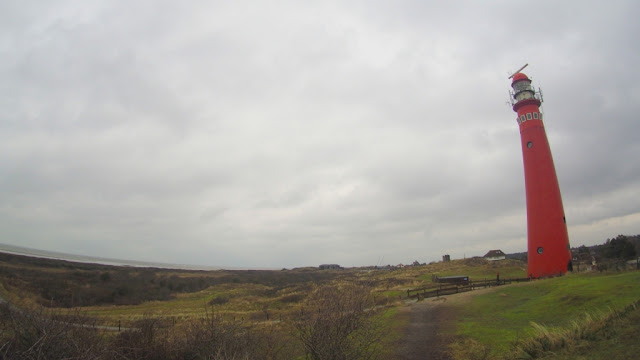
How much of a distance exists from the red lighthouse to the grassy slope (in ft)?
15.3

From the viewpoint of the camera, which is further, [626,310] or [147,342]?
[147,342]

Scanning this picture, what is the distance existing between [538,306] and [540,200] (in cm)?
1203

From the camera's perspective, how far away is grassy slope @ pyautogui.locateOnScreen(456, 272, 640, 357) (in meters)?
13.5

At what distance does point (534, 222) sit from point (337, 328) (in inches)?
954

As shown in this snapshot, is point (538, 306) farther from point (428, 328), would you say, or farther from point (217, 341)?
point (217, 341)

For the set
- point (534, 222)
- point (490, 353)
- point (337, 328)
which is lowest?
point (490, 353)

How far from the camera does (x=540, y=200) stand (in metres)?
26.3

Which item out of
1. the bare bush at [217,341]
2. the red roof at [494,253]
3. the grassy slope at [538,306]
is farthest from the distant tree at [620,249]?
the bare bush at [217,341]

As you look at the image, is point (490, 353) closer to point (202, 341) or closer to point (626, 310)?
point (626, 310)

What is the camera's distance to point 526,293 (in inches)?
824

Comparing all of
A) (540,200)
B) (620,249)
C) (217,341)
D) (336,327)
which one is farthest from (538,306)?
(620,249)

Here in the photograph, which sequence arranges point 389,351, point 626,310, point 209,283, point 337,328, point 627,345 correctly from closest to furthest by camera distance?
point 627,345, point 337,328, point 626,310, point 389,351, point 209,283

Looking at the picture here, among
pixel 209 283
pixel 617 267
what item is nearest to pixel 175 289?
pixel 209 283

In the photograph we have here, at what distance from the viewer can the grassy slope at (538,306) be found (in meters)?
13.5
